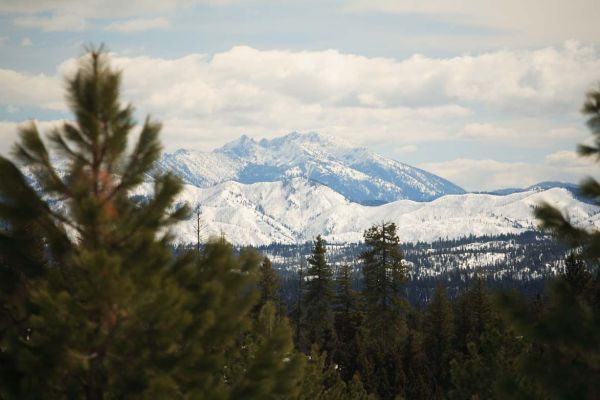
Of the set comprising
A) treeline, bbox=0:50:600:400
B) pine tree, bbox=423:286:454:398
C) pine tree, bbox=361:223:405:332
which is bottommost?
pine tree, bbox=423:286:454:398

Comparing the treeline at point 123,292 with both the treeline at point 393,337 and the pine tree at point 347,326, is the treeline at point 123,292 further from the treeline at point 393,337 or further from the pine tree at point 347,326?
the pine tree at point 347,326

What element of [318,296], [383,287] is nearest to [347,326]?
[318,296]

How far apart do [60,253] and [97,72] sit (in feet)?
8.65

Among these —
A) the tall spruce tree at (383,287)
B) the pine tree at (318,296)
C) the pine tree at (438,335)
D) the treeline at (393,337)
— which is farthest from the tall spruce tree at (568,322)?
the pine tree at (318,296)

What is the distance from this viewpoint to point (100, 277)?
693cm

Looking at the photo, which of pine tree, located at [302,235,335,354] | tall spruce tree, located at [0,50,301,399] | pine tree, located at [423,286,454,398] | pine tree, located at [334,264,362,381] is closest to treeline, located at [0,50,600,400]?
tall spruce tree, located at [0,50,301,399]

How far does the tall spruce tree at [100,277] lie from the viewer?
7.10 meters

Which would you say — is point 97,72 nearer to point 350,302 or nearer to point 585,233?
point 585,233

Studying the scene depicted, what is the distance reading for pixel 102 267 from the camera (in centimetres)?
683

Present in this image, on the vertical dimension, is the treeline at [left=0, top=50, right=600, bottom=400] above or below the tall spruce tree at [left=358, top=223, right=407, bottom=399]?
above

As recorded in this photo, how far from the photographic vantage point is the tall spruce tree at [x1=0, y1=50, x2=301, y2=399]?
7.10 metres

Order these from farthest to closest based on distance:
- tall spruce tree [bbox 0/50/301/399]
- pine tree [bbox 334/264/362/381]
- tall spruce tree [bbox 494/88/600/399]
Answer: pine tree [bbox 334/264/362/381] < tall spruce tree [bbox 494/88/600/399] < tall spruce tree [bbox 0/50/301/399]

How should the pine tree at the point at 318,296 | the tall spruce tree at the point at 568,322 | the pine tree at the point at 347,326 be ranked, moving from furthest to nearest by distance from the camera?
the pine tree at the point at 318,296 < the pine tree at the point at 347,326 < the tall spruce tree at the point at 568,322

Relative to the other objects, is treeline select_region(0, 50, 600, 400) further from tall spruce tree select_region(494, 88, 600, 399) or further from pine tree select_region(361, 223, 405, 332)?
pine tree select_region(361, 223, 405, 332)
